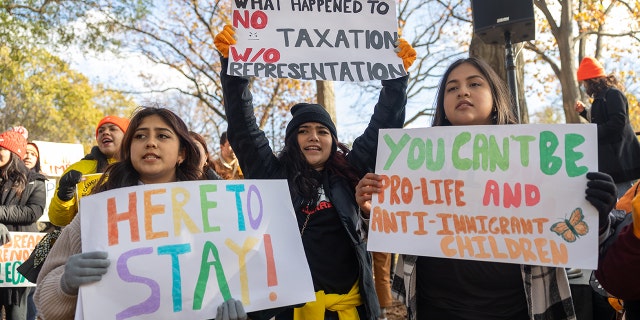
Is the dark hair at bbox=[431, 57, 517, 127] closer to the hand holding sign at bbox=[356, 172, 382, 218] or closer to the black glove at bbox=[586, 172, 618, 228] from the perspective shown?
the hand holding sign at bbox=[356, 172, 382, 218]

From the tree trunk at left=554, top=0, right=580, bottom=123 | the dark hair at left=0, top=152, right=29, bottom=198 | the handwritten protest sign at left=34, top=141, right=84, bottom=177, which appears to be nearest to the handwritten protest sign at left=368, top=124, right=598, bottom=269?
the dark hair at left=0, top=152, right=29, bottom=198

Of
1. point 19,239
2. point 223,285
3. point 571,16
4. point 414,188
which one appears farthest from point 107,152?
point 571,16

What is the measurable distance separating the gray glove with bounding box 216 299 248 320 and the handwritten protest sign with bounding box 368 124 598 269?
1.97ft

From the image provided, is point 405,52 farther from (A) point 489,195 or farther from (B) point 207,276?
(B) point 207,276

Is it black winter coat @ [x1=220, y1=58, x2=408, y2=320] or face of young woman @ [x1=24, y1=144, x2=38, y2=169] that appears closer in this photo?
black winter coat @ [x1=220, y1=58, x2=408, y2=320]

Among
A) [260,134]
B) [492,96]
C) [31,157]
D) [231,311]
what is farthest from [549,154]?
[31,157]

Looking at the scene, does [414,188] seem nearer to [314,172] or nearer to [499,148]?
[499,148]

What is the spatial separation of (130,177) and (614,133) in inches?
171

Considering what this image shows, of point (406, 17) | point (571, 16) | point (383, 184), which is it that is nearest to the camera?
point (383, 184)

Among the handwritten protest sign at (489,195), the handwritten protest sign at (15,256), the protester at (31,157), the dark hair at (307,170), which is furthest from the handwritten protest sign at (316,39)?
the protester at (31,157)

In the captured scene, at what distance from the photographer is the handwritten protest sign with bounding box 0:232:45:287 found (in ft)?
15.6

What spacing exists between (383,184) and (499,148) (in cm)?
49

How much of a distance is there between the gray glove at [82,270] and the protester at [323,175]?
797 mm

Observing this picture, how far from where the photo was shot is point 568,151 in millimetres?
1951
